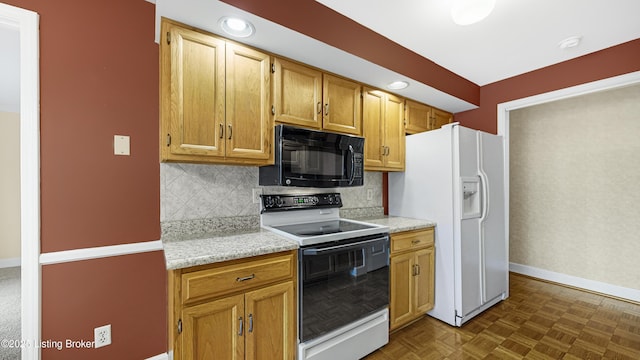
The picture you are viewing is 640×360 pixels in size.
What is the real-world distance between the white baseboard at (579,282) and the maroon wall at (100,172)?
14.1ft

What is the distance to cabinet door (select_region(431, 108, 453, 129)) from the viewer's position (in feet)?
10.2

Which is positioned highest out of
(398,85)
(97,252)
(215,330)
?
(398,85)

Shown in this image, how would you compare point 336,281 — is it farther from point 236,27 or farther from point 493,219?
point 493,219

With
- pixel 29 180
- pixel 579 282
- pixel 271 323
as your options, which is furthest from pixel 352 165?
pixel 579 282

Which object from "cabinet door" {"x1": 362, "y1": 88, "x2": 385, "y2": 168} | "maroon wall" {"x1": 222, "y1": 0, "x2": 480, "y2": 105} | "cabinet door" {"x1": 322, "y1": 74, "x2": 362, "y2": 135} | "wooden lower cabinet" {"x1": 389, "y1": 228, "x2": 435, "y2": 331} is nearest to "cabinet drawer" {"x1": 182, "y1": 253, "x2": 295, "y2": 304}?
"wooden lower cabinet" {"x1": 389, "y1": 228, "x2": 435, "y2": 331}

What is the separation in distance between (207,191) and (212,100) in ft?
2.12

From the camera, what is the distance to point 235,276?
1.41m

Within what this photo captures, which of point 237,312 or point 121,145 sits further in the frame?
point 121,145

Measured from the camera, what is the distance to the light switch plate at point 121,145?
1638mm

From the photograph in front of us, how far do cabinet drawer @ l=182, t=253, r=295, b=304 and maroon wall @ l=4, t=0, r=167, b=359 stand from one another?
0.65 metres

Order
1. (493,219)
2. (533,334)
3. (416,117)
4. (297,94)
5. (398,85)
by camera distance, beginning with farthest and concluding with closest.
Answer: (416,117) → (493,219) → (398,85) → (533,334) → (297,94)

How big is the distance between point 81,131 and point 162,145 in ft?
1.59

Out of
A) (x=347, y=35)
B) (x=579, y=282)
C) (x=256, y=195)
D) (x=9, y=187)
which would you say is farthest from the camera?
(x=9, y=187)

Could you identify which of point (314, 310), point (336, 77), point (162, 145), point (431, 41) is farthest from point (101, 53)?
point (431, 41)
